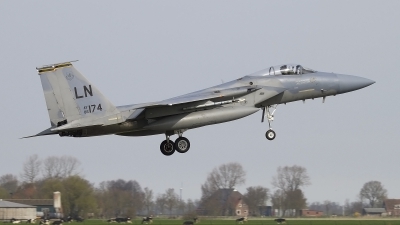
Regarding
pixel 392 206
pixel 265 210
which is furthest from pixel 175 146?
pixel 392 206

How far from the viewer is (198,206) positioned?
6550 centimetres

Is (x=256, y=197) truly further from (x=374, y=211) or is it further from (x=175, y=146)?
(x=175, y=146)

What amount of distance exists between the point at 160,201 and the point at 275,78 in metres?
45.7

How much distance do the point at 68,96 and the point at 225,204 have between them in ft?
125

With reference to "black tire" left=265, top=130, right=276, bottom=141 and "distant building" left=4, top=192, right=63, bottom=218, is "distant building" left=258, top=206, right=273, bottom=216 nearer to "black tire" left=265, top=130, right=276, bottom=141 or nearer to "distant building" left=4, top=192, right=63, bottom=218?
"distant building" left=4, top=192, right=63, bottom=218

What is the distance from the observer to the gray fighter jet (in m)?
28.7

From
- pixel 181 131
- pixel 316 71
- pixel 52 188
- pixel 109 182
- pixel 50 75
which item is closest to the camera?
pixel 50 75

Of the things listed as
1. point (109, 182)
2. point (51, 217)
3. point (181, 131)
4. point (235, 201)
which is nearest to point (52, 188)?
point (51, 217)

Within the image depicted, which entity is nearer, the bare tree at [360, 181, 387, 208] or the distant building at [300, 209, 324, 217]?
the distant building at [300, 209, 324, 217]

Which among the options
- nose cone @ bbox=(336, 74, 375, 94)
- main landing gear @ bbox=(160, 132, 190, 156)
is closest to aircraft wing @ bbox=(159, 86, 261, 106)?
main landing gear @ bbox=(160, 132, 190, 156)

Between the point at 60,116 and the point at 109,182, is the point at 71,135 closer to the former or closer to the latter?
the point at 60,116

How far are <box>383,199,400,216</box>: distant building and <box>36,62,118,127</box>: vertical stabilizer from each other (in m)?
44.6

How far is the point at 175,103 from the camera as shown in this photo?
2892 cm

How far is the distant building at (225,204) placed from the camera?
63.7m
